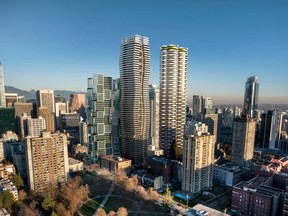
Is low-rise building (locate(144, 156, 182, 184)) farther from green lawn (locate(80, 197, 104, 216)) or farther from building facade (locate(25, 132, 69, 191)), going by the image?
building facade (locate(25, 132, 69, 191))

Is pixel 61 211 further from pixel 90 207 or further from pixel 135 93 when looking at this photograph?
pixel 135 93

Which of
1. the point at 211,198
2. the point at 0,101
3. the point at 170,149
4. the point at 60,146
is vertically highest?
the point at 0,101

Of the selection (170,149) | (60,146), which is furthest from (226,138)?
(60,146)

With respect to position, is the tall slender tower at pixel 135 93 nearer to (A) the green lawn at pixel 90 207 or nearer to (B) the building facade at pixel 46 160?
(B) the building facade at pixel 46 160

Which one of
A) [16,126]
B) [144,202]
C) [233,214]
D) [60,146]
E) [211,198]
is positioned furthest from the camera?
[16,126]

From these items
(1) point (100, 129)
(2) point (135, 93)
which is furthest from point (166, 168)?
(1) point (100, 129)

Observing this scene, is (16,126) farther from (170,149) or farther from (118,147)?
(170,149)
